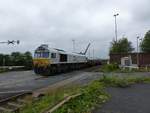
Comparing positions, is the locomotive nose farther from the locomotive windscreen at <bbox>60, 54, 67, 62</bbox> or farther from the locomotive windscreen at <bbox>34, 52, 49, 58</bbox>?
→ the locomotive windscreen at <bbox>60, 54, 67, 62</bbox>

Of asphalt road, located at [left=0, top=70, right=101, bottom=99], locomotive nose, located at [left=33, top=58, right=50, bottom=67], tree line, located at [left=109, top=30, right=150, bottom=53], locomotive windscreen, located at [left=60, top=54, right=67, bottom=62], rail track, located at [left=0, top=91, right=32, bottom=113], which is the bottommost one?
rail track, located at [left=0, top=91, right=32, bottom=113]

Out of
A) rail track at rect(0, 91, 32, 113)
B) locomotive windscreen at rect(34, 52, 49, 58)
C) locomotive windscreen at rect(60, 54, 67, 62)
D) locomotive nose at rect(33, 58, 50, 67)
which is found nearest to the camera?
rail track at rect(0, 91, 32, 113)

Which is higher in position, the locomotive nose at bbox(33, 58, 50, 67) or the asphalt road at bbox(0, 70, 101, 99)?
the locomotive nose at bbox(33, 58, 50, 67)

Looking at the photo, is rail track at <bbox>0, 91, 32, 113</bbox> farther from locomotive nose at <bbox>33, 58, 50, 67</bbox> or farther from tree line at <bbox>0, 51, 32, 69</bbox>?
tree line at <bbox>0, 51, 32, 69</bbox>

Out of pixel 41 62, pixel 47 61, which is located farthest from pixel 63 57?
pixel 47 61

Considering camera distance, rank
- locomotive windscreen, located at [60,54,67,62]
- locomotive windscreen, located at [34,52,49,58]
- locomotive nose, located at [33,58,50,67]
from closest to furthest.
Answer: locomotive nose, located at [33,58,50,67] < locomotive windscreen, located at [34,52,49,58] < locomotive windscreen, located at [60,54,67,62]

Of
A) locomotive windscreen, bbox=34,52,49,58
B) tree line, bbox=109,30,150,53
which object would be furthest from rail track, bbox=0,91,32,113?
tree line, bbox=109,30,150,53

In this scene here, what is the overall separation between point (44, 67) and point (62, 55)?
5792mm

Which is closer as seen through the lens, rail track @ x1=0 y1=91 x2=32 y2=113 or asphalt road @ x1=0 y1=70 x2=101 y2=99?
rail track @ x1=0 y1=91 x2=32 y2=113

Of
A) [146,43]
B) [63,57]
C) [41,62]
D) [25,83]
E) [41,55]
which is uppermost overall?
[146,43]

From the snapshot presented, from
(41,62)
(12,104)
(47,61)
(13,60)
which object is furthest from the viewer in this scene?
(13,60)

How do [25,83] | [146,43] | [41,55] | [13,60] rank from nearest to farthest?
[25,83]
[41,55]
[13,60]
[146,43]

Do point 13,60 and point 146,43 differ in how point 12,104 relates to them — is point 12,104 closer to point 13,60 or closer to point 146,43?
point 13,60

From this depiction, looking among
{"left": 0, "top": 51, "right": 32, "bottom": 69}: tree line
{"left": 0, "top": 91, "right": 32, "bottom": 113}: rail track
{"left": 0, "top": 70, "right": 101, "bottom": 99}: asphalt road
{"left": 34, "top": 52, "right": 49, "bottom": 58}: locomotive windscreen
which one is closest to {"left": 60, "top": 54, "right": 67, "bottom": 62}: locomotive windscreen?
{"left": 34, "top": 52, "right": 49, "bottom": 58}: locomotive windscreen
